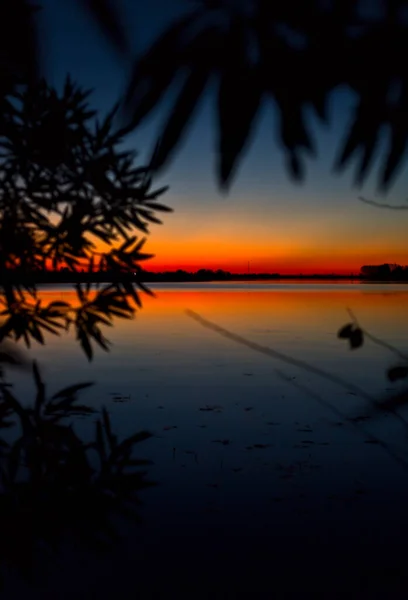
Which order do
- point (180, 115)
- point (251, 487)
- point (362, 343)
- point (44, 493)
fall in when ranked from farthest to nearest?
1. point (251, 487)
2. point (44, 493)
3. point (362, 343)
4. point (180, 115)

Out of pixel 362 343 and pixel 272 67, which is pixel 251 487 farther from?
pixel 272 67

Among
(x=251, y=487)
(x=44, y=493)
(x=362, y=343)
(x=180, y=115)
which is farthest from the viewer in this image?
(x=251, y=487)

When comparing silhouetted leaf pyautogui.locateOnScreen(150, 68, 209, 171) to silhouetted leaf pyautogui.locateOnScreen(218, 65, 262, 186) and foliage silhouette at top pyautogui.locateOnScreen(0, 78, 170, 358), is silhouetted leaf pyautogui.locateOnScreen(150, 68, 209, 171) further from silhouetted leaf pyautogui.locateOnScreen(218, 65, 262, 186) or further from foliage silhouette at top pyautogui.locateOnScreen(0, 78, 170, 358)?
foliage silhouette at top pyautogui.locateOnScreen(0, 78, 170, 358)

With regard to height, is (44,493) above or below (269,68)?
below

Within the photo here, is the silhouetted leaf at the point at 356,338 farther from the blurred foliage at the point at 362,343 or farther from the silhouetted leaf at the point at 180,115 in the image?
the silhouetted leaf at the point at 180,115

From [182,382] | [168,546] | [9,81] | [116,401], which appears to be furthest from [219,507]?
[182,382]

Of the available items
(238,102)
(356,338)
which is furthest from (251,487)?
(238,102)

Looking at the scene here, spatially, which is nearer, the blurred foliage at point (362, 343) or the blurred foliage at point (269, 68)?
the blurred foliage at point (269, 68)

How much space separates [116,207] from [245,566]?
3.99 m

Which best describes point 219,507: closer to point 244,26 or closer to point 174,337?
point 244,26

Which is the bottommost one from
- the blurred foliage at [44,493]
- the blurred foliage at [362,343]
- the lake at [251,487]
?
the lake at [251,487]

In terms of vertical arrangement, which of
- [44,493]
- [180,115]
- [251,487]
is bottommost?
[251,487]

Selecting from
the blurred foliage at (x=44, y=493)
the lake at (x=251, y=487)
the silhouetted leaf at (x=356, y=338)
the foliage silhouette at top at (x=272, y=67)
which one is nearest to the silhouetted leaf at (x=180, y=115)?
the foliage silhouette at top at (x=272, y=67)

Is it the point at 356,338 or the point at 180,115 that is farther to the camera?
the point at 356,338
